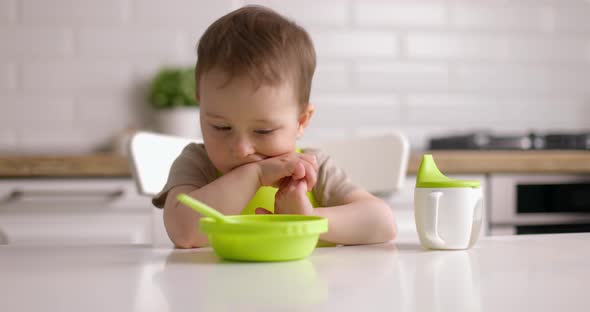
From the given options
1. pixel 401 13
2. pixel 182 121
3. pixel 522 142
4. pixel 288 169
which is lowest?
pixel 522 142

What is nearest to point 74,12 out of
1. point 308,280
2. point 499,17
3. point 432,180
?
point 499,17

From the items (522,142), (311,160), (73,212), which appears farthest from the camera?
(522,142)

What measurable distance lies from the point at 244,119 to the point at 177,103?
152cm

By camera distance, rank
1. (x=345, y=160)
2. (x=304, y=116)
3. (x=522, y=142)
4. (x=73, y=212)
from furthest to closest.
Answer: (x=522, y=142) → (x=73, y=212) → (x=345, y=160) → (x=304, y=116)

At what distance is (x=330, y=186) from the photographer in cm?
120

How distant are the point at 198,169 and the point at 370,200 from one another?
0.30m

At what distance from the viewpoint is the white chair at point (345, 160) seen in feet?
4.52

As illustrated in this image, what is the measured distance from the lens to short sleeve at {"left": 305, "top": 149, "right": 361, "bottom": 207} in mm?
1187

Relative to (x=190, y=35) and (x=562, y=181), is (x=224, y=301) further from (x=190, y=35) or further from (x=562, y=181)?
(x=190, y=35)

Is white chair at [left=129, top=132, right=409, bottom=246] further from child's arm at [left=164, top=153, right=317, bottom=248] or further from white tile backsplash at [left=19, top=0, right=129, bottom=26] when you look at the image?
white tile backsplash at [left=19, top=0, right=129, bottom=26]

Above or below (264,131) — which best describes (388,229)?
below

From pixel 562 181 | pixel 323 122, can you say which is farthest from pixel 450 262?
pixel 323 122

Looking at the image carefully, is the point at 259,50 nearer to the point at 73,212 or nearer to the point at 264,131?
the point at 264,131

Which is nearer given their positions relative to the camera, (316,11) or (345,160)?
(345,160)
